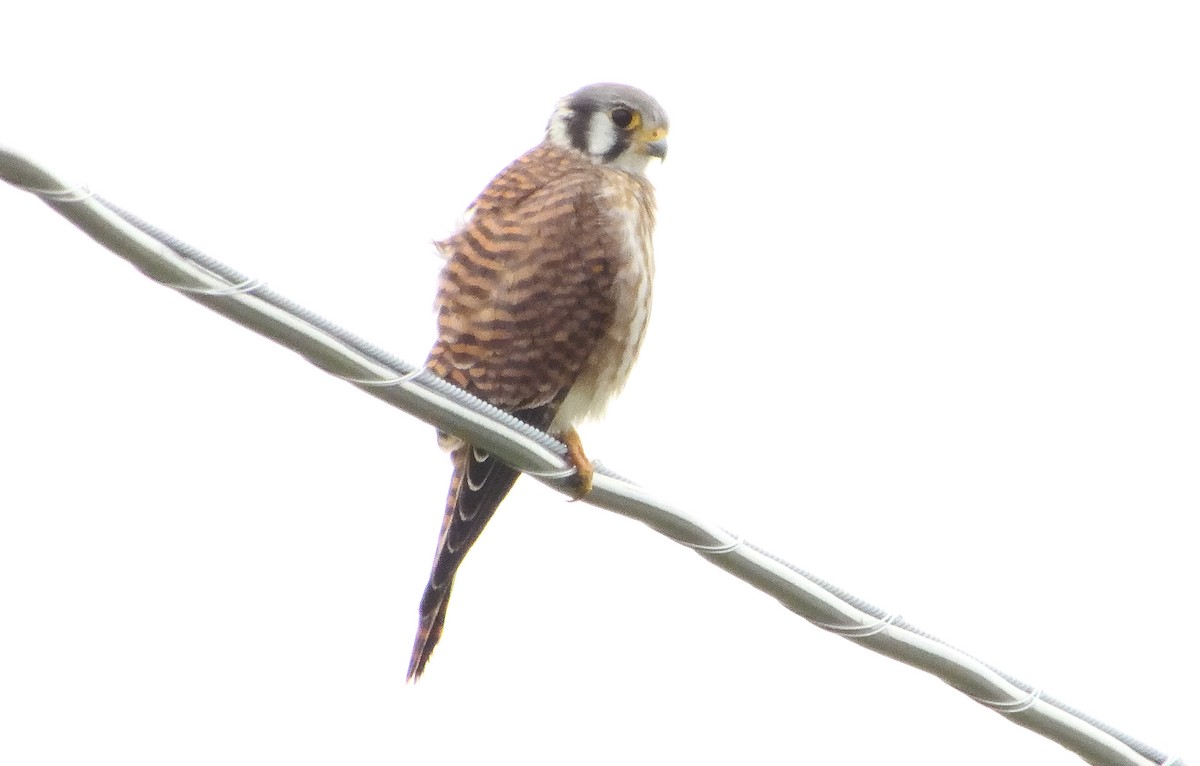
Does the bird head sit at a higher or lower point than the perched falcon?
higher

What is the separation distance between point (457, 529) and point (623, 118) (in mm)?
1503

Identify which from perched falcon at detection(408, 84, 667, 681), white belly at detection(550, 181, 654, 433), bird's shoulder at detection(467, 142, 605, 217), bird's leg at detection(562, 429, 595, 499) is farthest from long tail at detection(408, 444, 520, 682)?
bird's shoulder at detection(467, 142, 605, 217)

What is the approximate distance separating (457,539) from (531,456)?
95 cm

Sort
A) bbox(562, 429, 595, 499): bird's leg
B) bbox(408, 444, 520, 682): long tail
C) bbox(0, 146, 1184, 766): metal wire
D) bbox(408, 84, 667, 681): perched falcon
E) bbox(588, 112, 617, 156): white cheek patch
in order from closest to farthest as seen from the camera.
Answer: bbox(0, 146, 1184, 766): metal wire → bbox(562, 429, 595, 499): bird's leg → bbox(408, 444, 520, 682): long tail → bbox(408, 84, 667, 681): perched falcon → bbox(588, 112, 617, 156): white cheek patch

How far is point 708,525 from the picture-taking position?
2865 millimetres

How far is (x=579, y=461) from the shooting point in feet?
11.4

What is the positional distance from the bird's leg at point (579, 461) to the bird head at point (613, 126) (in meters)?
0.95

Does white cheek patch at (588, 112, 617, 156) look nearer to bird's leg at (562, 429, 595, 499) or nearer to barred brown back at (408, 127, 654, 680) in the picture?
barred brown back at (408, 127, 654, 680)

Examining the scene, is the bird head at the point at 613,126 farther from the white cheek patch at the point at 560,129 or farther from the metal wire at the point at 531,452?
the metal wire at the point at 531,452

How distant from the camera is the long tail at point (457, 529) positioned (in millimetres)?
3828

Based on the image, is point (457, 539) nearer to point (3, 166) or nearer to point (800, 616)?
point (800, 616)

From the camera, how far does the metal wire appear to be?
2316 millimetres

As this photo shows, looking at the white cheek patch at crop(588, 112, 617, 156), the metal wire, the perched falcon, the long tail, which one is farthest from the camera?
the white cheek patch at crop(588, 112, 617, 156)

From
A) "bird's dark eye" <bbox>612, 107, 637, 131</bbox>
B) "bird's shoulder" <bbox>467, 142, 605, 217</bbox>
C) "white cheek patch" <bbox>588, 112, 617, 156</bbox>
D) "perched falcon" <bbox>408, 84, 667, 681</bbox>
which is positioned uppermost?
"bird's dark eye" <bbox>612, 107, 637, 131</bbox>
